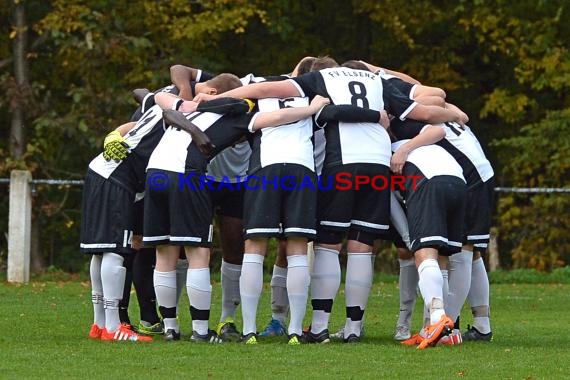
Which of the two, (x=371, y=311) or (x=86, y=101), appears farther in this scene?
(x=86, y=101)

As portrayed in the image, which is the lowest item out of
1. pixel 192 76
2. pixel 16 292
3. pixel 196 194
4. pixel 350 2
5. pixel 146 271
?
pixel 16 292

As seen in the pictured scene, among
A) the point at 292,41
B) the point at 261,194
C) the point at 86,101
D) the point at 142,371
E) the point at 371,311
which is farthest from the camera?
the point at 292,41

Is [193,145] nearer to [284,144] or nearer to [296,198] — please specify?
[284,144]

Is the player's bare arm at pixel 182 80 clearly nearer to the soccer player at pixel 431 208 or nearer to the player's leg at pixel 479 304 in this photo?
the soccer player at pixel 431 208

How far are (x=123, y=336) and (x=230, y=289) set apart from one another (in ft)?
3.27

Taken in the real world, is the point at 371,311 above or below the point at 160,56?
below

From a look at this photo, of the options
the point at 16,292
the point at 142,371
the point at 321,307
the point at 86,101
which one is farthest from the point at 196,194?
the point at 86,101

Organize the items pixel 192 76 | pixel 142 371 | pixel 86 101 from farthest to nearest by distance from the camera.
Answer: pixel 86 101 → pixel 192 76 → pixel 142 371

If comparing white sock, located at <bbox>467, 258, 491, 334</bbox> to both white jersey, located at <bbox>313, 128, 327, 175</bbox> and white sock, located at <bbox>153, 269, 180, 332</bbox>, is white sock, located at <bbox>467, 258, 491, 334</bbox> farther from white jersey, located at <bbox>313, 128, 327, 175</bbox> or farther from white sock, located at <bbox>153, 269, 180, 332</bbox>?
white sock, located at <bbox>153, 269, 180, 332</bbox>

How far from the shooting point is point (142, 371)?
7316 mm

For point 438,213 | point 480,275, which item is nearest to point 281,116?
point 438,213

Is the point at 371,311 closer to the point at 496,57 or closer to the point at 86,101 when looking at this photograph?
the point at 86,101

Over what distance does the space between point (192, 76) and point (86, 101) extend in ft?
38.0

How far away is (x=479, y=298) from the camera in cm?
969
